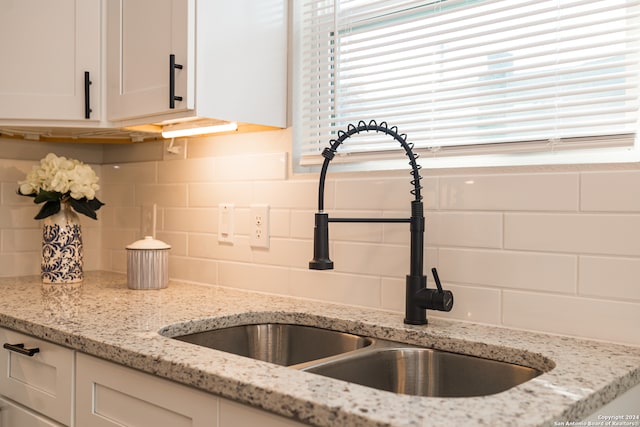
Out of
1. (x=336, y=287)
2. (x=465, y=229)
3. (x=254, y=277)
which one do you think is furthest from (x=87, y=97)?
(x=465, y=229)

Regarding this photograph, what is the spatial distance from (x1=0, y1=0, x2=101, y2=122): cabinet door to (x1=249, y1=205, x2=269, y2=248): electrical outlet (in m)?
0.58

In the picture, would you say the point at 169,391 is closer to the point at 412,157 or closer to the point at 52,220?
the point at 412,157

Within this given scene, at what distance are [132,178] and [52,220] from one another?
38cm

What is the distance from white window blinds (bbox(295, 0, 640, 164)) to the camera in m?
1.25

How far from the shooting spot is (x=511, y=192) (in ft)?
4.39

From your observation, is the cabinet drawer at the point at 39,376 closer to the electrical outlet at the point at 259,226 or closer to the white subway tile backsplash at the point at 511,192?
the electrical outlet at the point at 259,226

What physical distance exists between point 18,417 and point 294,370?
0.86 meters

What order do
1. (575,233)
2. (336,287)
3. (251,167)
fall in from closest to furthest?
(575,233) < (336,287) < (251,167)

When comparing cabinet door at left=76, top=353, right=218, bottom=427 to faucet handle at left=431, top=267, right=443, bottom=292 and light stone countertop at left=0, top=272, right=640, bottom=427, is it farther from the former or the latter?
faucet handle at left=431, top=267, right=443, bottom=292

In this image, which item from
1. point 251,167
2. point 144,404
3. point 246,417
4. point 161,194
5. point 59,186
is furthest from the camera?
point 161,194

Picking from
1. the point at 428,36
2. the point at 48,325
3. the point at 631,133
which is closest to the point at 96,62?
the point at 48,325

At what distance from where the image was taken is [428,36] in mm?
1484

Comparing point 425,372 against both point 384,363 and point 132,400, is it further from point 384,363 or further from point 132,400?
point 132,400

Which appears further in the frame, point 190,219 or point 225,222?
point 190,219
